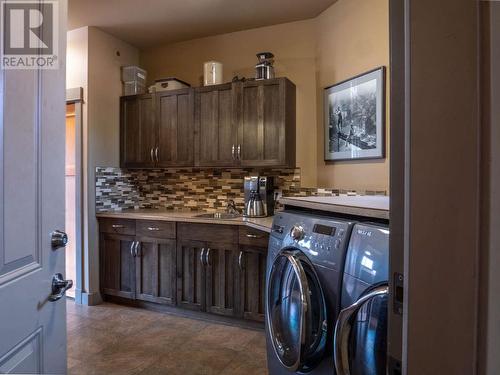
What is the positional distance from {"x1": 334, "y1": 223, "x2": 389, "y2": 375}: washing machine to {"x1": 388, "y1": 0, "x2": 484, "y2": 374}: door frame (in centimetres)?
48

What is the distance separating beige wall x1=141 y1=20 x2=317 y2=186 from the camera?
2.93 meters

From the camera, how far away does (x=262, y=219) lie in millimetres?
2668

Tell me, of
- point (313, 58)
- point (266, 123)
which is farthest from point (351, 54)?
point (266, 123)

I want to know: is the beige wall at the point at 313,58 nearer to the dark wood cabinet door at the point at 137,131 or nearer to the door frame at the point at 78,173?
the dark wood cabinet door at the point at 137,131

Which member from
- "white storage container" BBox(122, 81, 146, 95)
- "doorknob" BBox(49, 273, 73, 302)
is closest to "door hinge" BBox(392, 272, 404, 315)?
"doorknob" BBox(49, 273, 73, 302)

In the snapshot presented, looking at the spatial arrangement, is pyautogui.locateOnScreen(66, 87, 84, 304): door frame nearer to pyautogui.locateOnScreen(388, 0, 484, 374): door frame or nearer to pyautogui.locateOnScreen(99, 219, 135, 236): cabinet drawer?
pyautogui.locateOnScreen(99, 219, 135, 236): cabinet drawer

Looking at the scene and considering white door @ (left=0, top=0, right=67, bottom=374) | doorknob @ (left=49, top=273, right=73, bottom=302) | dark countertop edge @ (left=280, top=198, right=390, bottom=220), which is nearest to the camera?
white door @ (left=0, top=0, right=67, bottom=374)

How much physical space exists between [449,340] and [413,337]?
5 cm

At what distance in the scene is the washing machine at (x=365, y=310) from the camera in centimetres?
94

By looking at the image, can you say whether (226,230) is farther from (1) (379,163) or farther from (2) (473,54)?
(2) (473,54)

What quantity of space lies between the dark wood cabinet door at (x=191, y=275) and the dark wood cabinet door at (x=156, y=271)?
65mm

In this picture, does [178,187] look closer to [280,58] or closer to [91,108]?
[91,108]

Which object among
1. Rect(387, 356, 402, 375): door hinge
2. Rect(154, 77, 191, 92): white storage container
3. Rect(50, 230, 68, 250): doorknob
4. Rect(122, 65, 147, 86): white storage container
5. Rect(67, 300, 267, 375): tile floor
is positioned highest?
Rect(122, 65, 147, 86): white storage container

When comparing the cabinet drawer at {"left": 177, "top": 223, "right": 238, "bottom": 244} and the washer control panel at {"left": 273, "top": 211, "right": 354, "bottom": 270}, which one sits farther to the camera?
the cabinet drawer at {"left": 177, "top": 223, "right": 238, "bottom": 244}
